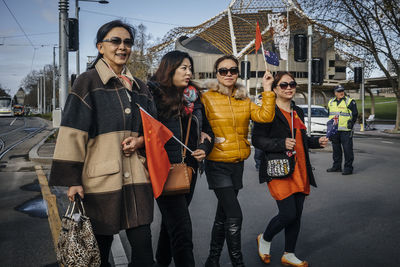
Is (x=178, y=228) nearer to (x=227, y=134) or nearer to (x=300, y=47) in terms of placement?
(x=227, y=134)

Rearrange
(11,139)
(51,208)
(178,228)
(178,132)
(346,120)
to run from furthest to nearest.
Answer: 1. (11,139)
2. (346,120)
3. (51,208)
4. (178,132)
5. (178,228)

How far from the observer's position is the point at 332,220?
5336 mm

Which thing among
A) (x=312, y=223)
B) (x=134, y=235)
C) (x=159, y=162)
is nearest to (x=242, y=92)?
(x=159, y=162)

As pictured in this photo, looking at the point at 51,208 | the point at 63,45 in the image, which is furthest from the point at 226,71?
the point at 63,45

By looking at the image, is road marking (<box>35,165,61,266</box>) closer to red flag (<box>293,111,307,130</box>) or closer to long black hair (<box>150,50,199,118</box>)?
long black hair (<box>150,50,199,118</box>)

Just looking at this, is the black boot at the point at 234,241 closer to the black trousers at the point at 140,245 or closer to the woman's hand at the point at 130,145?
the black trousers at the point at 140,245

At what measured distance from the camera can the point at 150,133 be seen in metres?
2.69

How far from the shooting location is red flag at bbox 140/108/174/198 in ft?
8.81

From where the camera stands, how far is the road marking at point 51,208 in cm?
487

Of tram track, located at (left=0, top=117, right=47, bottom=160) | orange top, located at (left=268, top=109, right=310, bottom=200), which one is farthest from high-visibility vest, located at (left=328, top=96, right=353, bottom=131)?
tram track, located at (left=0, top=117, right=47, bottom=160)

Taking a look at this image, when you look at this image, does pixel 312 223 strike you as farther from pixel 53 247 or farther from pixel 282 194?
pixel 53 247

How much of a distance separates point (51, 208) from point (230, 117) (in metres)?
3.68

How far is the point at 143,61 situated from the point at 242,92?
38.6 meters

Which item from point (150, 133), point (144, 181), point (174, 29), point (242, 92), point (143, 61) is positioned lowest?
point (144, 181)
